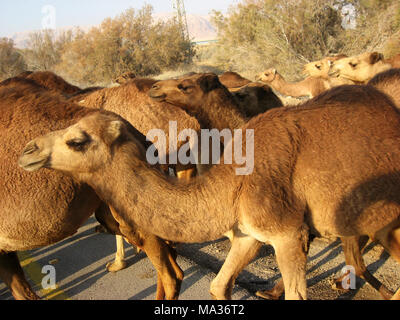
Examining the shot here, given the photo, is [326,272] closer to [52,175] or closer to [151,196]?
[151,196]

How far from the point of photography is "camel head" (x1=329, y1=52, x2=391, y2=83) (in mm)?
9023

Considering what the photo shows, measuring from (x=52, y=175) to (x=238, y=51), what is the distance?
2227 centimetres

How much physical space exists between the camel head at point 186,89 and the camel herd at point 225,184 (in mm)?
1344

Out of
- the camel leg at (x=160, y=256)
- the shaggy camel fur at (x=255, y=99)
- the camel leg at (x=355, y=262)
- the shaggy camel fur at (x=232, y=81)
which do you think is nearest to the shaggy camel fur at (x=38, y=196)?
the camel leg at (x=160, y=256)

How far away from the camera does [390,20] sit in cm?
1828

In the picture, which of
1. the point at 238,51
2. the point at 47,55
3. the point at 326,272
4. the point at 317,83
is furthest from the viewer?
the point at 47,55

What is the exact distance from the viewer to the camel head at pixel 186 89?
5.10 meters

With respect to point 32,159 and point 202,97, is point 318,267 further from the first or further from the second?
point 32,159

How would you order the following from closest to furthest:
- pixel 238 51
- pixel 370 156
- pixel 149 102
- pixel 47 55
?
pixel 370 156
pixel 149 102
pixel 238 51
pixel 47 55

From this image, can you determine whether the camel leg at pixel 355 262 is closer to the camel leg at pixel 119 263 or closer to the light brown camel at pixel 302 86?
the camel leg at pixel 119 263

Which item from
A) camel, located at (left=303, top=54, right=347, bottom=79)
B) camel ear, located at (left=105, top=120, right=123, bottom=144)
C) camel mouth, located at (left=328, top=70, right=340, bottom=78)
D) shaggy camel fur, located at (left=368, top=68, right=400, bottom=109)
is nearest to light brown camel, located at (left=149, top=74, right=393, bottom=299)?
shaggy camel fur, located at (left=368, top=68, right=400, bottom=109)

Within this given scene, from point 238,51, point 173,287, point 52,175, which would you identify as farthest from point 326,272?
point 238,51

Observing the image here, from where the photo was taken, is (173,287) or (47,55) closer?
(173,287)

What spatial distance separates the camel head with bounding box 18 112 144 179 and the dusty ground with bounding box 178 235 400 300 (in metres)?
2.54
